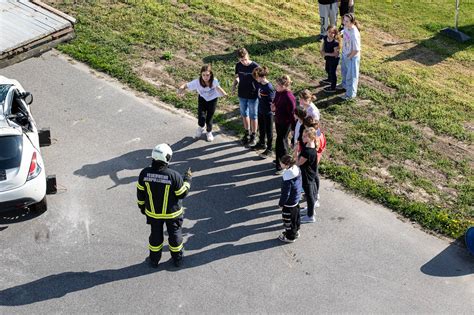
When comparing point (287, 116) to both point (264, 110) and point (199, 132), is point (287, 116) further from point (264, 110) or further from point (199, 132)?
point (199, 132)

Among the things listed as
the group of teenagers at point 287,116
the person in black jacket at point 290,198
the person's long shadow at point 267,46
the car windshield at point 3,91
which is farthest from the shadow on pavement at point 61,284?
the person's long shadow at point 267,46

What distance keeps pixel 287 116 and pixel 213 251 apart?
2.57 metres

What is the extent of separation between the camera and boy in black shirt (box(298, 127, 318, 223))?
907cm

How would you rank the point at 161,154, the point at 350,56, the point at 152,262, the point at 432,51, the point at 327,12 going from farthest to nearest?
the point at 432,51 → the point at 327,12 → the point at 350,56 → the point at 152,262 → the point at 161,154

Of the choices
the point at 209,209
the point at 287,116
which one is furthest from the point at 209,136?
the point at 209,209

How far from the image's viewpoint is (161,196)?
323 inches

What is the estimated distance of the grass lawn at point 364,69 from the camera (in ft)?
35.1

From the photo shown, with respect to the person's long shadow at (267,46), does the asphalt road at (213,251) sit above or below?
below

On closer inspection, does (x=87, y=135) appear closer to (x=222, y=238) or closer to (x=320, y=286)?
(x=222, y=238)

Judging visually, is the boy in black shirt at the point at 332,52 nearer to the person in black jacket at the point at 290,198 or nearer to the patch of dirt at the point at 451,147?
the patch of dirt at the point at 451,147

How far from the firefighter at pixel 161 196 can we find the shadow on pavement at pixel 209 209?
530mm

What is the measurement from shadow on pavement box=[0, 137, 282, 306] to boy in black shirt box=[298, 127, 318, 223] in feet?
2.12

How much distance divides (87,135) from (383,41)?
8.20 m

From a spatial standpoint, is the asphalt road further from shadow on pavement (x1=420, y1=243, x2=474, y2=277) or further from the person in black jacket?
the person in black jacket
